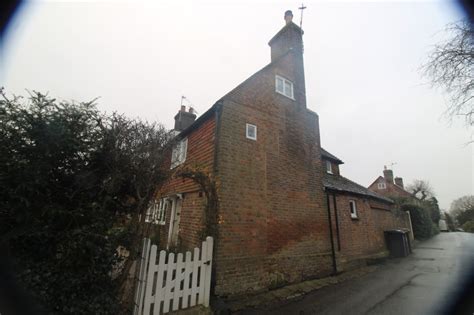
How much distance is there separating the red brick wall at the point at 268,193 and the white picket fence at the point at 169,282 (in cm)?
89

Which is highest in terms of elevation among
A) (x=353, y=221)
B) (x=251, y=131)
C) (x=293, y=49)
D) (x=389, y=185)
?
(x=293, y=49)

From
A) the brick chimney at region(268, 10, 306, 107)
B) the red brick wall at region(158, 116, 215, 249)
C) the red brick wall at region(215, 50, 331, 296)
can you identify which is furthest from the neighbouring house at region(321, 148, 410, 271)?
the red brick wall at region(158, 116, 215, 249)

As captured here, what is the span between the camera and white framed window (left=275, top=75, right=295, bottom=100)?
1002 cm

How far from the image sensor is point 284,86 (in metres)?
10.3

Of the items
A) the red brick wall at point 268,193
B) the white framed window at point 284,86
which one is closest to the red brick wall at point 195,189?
the red brick wall at point 268,193

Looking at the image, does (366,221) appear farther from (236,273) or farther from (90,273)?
(90,273)

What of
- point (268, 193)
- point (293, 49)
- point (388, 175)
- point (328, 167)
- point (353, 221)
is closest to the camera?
point (268, 193)

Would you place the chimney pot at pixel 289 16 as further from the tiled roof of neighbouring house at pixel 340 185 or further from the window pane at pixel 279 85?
the tiled roof of neighbouring house at pixel 340 185

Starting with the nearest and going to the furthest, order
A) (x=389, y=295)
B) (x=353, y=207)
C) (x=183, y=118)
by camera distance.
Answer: (x=389, y=295) → (x=353, y=207) → (x=183, y=118)

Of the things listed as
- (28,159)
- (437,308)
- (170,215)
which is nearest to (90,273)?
(28,159)

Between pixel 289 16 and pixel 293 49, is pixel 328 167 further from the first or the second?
pixel 289 16

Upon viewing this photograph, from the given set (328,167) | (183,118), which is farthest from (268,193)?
(183,118)

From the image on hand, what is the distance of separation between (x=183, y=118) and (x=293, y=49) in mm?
9059

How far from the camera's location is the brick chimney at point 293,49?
1088cm
